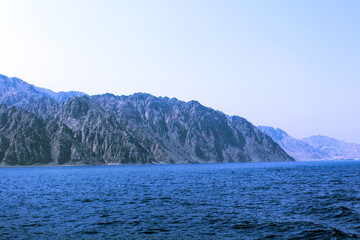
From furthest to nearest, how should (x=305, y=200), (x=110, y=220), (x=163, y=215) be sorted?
1. (x=305, y=200)
2. (x=163, y=215)
3. (x=110, y=220)

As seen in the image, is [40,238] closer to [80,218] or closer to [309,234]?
[80,218]

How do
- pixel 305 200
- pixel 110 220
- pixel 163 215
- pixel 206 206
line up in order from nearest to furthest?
1. pixel 110 220
2. pixel 163 215
3. pixel 206 206
4. pixel 305 200

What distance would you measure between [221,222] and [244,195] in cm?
2434

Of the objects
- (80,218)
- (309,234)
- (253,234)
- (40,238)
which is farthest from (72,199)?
(309,234)

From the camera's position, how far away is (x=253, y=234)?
31.3 meters

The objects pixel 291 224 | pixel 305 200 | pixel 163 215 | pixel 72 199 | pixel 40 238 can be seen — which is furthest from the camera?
pixel 72 199

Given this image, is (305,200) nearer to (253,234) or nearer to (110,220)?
(253,234)

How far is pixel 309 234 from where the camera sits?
31.2m

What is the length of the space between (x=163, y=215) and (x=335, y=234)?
62.9 ft

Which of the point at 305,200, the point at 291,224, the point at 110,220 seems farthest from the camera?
the point at 305,200

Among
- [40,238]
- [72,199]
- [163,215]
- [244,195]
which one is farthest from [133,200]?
[40,238]

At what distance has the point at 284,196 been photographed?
5753 centimetres

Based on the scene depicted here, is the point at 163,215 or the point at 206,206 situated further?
the point at 206,206

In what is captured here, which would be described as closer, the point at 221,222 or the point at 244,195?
the point at 221,222
